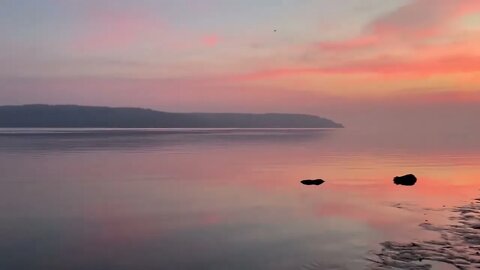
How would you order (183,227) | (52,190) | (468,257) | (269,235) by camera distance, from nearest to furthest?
(468,257), (269,235), (183,227), (52,190)

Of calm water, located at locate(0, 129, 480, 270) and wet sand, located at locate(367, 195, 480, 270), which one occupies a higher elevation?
wet sand, located at locate(367, 195, 480, 270)

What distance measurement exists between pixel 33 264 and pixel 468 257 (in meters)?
16.6

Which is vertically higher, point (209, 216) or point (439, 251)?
point (439, 251)

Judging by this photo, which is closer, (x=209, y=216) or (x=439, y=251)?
(x=439, y=251)

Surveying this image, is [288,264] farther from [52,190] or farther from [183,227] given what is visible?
[52,190]

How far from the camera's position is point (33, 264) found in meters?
17.9

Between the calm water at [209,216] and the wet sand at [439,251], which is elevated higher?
the wet sand at [439,251]

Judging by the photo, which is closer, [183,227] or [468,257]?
[468,257]

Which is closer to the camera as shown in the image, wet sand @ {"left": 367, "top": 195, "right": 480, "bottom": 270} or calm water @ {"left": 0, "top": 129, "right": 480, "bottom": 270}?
wet sand @ {"left": 367, "top": 195, "right": 480, "bottom": 270}

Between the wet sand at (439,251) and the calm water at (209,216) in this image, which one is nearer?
the wet sand at (439,251)

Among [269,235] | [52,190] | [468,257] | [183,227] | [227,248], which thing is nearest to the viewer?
[468,257]

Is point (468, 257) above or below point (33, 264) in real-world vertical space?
above

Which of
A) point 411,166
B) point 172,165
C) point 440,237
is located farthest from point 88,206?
point 411,166

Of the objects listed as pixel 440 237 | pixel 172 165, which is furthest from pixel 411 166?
pixel 440 237
